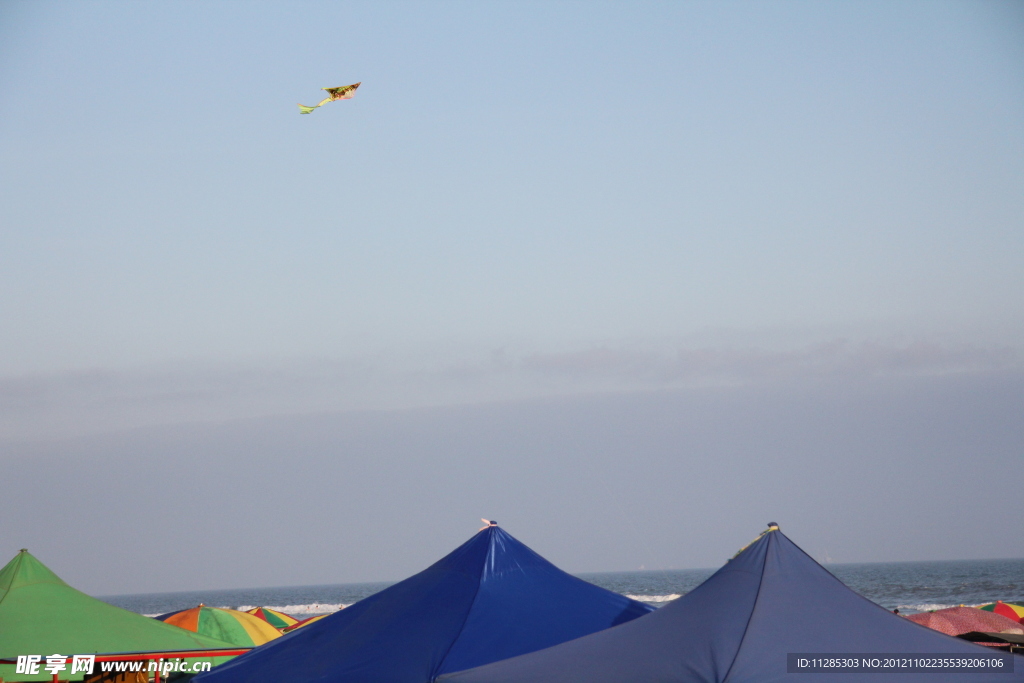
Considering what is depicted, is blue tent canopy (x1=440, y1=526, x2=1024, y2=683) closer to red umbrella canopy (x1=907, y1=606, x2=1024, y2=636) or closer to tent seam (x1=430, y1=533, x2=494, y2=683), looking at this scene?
tent seam (x1=430, y1=533, x2=494, y2=683)

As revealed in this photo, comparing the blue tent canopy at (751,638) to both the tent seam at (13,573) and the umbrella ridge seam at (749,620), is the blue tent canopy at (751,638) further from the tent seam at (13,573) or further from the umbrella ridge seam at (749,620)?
the tent seam at (13,573)

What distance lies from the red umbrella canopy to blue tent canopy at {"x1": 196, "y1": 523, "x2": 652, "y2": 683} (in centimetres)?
686

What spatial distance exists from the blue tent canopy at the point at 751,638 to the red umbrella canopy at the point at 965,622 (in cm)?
849

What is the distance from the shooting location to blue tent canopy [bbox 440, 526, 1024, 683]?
6.69 metres

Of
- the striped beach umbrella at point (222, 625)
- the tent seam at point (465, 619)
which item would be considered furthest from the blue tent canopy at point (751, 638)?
the striped beach umbrella at point (222, 625)

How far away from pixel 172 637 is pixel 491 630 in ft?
13.2

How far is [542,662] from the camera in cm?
781

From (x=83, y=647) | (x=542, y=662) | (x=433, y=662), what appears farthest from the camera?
(x=83, y=647)

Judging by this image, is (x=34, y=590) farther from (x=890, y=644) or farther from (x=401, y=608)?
(x=890, y=644)

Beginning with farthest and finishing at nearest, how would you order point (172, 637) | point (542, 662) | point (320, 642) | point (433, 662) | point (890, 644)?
point (172, 637), point (320, 642), point (433, 662), point (542, 662), point (890, 644)

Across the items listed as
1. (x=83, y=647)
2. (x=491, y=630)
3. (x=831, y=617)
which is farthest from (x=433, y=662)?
(x=83, y=647)

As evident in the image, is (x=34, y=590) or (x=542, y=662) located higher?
(x=34, y=590)

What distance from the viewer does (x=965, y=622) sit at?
15.0m

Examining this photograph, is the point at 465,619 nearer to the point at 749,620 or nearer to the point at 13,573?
the point at 749,620
